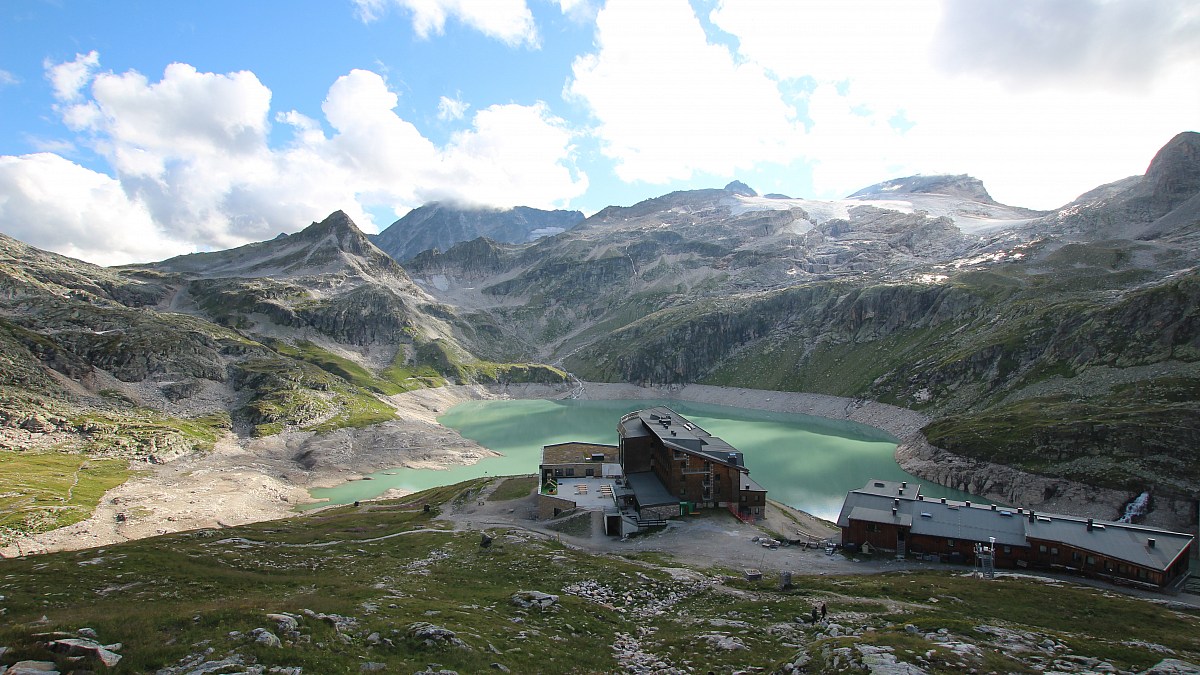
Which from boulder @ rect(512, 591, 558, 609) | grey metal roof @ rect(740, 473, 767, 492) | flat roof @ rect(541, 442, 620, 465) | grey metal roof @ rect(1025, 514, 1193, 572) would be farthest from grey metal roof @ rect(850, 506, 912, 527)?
flat roof @ rect(541, 442, 620, 465)

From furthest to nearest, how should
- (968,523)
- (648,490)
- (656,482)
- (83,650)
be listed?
(656,482), (648,490), (968,523), (83,650)

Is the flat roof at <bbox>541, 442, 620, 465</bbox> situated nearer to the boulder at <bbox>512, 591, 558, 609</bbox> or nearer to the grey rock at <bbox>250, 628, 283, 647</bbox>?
the boulder at <bbox>512, 591, 558, 609</bbox>

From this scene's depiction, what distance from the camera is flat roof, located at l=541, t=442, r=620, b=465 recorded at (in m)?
70.4

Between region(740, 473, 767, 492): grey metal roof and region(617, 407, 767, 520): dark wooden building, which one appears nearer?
region(617, 407, 767, 520): dark wooden building

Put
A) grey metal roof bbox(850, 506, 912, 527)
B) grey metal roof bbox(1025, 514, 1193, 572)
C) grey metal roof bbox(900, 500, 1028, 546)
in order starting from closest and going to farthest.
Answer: grey metal roof bbox(1025, 514, 1193, 572) → grey metal roof bbox(900, 500, 1028, 546) → grey metal roof bbox(850, 506, 912, 527)

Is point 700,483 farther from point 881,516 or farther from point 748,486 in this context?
point 881,516

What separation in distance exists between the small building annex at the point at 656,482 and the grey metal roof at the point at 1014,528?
11.4 meters

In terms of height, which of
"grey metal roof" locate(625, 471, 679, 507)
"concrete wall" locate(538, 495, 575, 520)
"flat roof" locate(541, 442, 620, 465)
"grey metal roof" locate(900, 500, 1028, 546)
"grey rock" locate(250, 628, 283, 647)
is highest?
"grey rock" locate(250, 628, 283, 647)

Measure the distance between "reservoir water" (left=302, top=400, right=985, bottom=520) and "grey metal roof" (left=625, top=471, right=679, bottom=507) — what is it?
2383cm

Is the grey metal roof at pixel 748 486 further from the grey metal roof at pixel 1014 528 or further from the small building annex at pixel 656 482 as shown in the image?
the grey metal roof at pixel 1014 528

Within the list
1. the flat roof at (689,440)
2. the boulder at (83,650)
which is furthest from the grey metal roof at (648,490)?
the boulder at (83,650)

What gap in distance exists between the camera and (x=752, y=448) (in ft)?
375

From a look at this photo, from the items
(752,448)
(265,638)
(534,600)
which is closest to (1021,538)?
(534,600)

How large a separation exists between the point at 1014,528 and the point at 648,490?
3248 cm
